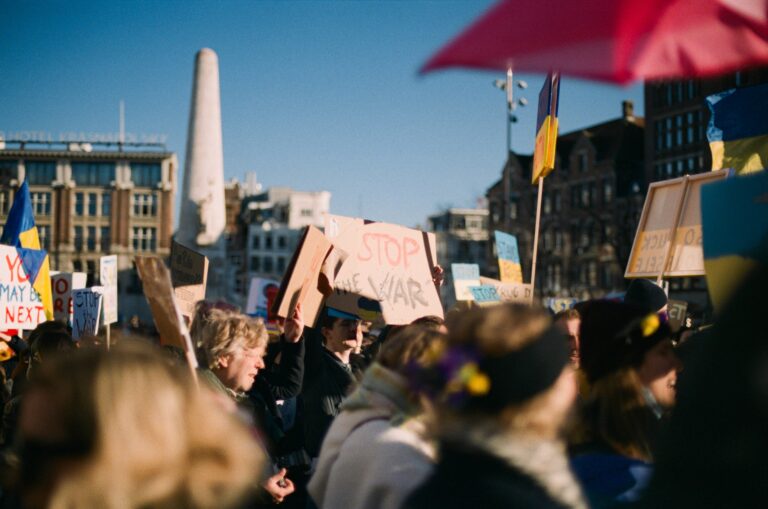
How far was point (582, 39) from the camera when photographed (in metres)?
1.88

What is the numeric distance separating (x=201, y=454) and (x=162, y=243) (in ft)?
252

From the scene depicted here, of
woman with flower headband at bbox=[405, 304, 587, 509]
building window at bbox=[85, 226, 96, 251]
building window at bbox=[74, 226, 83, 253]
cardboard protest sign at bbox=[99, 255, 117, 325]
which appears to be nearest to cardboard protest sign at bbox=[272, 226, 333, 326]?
woman with flower headband at bbox=[405, 304, 587, 509]

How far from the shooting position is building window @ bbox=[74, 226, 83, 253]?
75.4 m

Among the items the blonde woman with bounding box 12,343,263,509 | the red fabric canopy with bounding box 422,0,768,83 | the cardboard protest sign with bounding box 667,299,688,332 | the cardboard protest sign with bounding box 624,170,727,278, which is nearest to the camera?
the blonde woman with bounding box 12,343,263,509

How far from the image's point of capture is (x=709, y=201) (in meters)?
2.73

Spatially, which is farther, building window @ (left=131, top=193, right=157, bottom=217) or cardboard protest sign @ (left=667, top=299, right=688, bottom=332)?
building window @ (left=131, top=193, right=157, bottom=217)

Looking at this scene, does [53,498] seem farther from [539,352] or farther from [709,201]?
[709,201]

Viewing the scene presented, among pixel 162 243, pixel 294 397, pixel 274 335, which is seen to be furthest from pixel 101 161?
pixel 294 397

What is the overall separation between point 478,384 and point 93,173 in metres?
78.4

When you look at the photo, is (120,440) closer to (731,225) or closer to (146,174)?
(731,225)

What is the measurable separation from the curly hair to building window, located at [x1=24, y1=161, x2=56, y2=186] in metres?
76.5

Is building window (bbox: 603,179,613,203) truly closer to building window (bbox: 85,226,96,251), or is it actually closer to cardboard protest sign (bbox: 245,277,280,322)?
building window (bbox: 85,226,96,251)

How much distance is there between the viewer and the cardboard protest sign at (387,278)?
18.9 ft

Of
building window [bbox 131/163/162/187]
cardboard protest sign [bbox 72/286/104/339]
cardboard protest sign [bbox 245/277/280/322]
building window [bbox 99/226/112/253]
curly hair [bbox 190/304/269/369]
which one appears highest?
building window [bbox 131/163/162/187]
